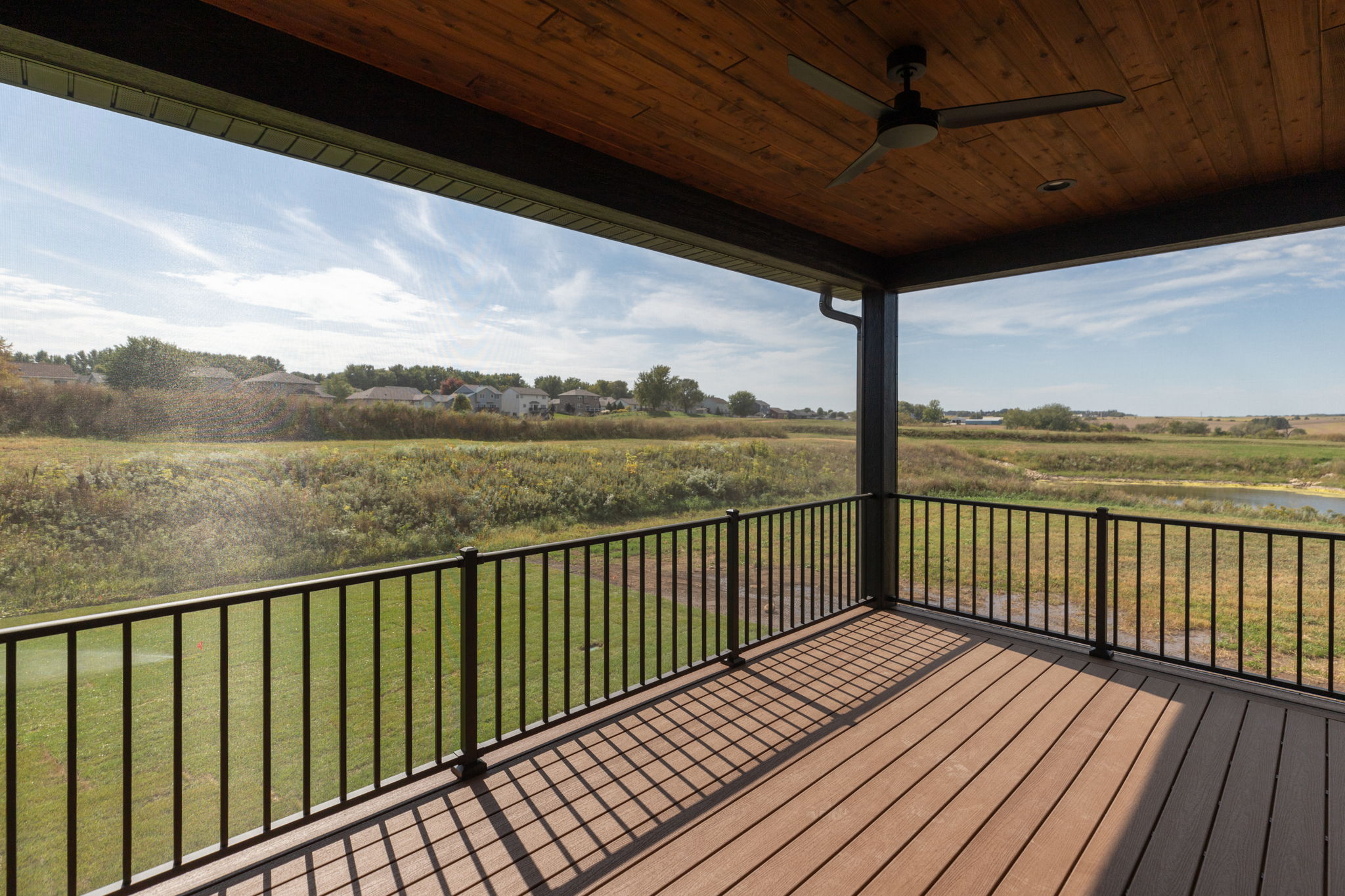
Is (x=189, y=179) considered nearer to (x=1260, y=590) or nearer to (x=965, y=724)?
(x=965, y=724)

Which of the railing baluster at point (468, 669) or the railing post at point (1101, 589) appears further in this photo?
the railing post at point (1101, 589)

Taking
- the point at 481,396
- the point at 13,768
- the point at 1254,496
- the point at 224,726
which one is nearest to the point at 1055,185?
the point at 224,726

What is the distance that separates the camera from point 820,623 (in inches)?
152

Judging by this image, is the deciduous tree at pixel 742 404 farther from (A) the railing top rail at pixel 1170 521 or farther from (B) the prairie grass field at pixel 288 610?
(A) the railing top rail at pixel 1170 521

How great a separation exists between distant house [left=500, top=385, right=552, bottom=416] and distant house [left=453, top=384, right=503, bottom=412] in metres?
0.07

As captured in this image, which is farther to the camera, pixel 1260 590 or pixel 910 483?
pixel 910 483

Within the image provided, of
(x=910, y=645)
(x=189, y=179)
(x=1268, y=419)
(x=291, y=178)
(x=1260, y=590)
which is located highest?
(x=291, y=178)

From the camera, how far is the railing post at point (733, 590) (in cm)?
307

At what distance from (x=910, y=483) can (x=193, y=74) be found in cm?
1024

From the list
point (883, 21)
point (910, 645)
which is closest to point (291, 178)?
point (883, 21)

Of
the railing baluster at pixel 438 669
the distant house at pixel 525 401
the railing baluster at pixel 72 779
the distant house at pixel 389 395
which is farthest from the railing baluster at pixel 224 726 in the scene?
the distant house at pixel 525 401

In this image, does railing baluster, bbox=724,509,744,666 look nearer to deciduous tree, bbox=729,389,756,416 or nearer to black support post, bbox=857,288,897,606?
black support post, bbox=857,288,897,606

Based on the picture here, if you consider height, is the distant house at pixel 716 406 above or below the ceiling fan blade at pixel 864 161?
below

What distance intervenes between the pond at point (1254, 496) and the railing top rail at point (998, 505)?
12.0 ft
